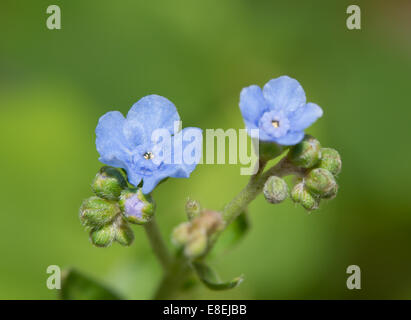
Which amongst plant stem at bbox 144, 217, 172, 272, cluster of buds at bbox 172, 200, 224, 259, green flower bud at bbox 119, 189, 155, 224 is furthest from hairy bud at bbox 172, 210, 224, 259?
plant stem at bbox 144, 217, 172, 272

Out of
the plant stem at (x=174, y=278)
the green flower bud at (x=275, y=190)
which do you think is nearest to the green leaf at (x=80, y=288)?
the plant stem at (x=174, y=278)

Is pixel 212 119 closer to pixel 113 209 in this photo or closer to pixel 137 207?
pixel 113 209

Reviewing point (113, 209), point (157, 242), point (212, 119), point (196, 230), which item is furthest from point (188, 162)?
point (212, 119)

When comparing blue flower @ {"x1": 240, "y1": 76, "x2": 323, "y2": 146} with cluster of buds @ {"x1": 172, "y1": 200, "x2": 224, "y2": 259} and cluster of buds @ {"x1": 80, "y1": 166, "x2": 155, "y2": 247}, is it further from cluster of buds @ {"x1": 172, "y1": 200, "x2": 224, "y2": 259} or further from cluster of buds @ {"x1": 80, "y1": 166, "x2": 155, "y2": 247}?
cluster of buds @ {"x1": 80, "y1": 166, "x2": 155, "y2": 247}

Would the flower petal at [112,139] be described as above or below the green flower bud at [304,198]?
above

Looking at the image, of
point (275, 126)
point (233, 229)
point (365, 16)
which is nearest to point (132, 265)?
point (233, 229)

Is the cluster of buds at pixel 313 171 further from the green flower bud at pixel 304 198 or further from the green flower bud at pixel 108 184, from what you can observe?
the green flower bud at pixel 108 184

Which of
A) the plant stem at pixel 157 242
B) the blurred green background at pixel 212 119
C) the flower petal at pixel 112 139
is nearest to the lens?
the flower petal at pixel 112 139
